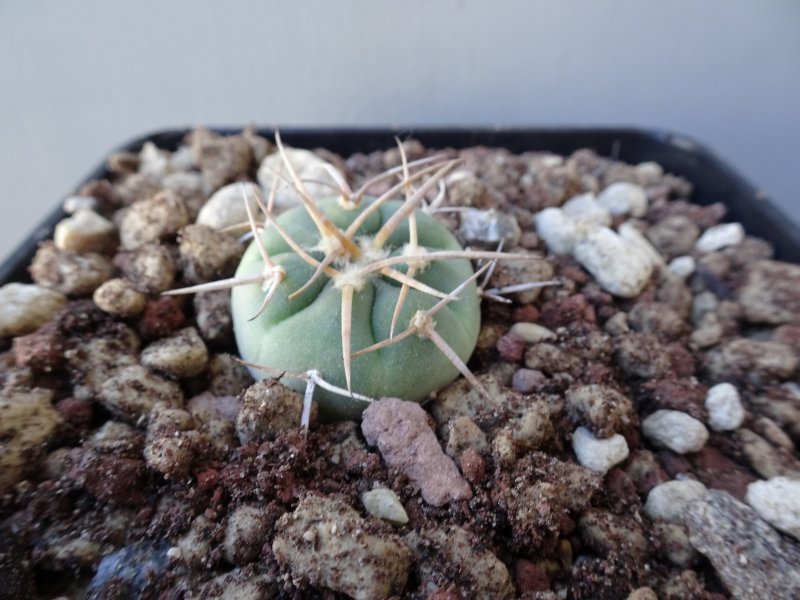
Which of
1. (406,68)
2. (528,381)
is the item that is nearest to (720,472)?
(528,381)

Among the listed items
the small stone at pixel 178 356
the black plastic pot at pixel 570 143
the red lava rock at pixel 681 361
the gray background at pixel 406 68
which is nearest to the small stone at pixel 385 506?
the small stone at pixel 178 356

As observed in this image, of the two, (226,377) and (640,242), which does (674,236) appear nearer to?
(640,242)

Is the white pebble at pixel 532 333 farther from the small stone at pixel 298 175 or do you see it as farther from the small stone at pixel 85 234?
the small stone at pixel 85 234

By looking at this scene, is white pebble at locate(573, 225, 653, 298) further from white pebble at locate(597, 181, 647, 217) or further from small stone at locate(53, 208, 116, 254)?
small stone at locate(53, 208, 116, 254)

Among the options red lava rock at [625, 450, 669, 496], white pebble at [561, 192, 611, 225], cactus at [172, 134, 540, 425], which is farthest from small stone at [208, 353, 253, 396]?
white pebble at [561, 192, 611, 225]

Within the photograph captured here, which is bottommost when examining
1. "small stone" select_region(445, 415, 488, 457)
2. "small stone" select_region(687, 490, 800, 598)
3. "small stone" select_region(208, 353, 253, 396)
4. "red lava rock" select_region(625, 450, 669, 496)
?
"red lava rock" select_region(625, 450, 669, 496)

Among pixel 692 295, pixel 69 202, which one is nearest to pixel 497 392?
pixel 692 295
